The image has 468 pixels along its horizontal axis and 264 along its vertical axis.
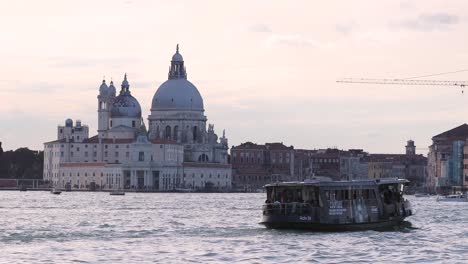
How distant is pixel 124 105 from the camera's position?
7392 inches

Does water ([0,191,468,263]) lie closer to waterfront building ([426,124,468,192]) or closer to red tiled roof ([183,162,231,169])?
waterfront building ([426,124,468,192])

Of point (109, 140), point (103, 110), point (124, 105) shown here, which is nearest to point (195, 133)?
point (124, 105)

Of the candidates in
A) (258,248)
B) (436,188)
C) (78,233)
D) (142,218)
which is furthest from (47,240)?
(436,188)

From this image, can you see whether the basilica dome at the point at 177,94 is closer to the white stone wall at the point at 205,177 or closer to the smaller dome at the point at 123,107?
the smaller dome at the point at 123,107

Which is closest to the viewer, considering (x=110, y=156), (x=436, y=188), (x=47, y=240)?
(x=47, y=240)

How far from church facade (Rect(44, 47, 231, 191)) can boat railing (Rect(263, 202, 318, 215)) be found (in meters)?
127

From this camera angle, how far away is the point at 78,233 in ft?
160

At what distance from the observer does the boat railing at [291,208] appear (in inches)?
1935

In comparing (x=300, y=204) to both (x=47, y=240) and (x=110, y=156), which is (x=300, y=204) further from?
(x=110, y=156)

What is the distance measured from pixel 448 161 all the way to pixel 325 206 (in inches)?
4808

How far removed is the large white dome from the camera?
183500 mm

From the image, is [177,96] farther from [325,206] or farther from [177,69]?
[325,206]

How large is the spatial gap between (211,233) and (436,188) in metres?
123

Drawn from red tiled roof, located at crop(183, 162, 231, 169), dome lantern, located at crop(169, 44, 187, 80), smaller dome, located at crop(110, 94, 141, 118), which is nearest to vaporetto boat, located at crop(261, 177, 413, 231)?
red tiled roof, located at crop(183, 162, 231, 169)
